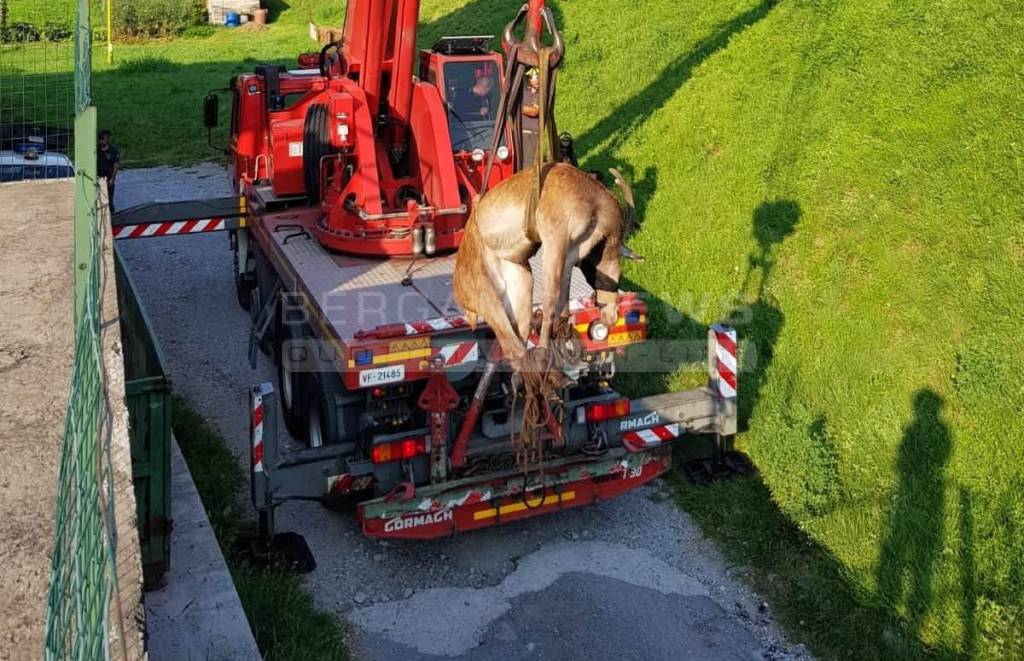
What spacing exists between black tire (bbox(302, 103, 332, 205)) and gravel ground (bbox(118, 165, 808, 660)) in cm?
261

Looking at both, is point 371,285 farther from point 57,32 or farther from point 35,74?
point 35,74

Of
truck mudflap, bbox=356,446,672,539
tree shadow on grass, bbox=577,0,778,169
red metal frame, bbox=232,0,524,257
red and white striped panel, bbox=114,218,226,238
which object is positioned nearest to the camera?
truck mudflap, bbox=356,446,672,539

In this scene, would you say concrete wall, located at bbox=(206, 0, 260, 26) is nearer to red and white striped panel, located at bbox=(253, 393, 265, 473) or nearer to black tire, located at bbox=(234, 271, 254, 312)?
black tire, located at bbox=(234, 271, 254, 312)

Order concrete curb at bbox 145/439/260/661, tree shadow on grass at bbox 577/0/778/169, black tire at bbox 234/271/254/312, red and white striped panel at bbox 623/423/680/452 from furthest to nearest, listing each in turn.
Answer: tree shadow on grass at bbox 577/0/778/169, black tire at bbox 234/271/254/312, red and white striped panel at bbox 623/423/680/452, concrete curb at bbox 145/439/260/661

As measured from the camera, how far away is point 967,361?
8242 mm

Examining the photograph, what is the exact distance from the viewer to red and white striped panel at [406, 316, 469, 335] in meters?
7.09

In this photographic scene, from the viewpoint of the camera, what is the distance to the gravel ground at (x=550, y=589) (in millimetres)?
6754

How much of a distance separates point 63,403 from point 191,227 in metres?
6.47

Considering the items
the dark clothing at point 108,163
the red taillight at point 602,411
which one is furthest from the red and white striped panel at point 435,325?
the dark clothing at point 108,163

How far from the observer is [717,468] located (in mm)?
8523

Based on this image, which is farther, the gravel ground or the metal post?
the gravel ground

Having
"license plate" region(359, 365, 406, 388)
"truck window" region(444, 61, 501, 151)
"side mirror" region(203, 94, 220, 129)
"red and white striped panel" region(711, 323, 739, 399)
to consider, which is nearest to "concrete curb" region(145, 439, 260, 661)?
"license plate" region(359, 365, 406, 388)

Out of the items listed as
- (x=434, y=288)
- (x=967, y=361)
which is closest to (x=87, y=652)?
(x=434, y=288)

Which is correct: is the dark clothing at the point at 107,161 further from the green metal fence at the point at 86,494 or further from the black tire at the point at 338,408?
the green metal fence at the point at 86,494
